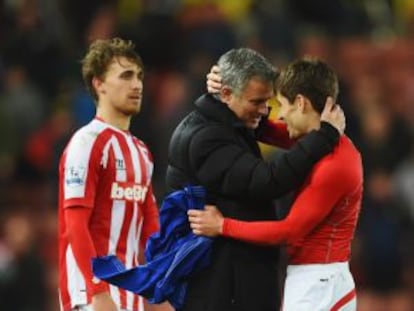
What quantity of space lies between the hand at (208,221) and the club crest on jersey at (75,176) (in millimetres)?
659

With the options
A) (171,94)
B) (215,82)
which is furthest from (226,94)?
(171,94)

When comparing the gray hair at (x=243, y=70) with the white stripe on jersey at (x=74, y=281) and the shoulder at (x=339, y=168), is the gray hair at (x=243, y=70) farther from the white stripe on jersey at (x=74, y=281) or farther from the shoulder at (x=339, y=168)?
the white stripe on jersey at (x=74, y=281)

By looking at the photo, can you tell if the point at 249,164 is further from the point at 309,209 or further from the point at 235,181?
the point at 309,209

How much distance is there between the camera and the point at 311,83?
6863 mm

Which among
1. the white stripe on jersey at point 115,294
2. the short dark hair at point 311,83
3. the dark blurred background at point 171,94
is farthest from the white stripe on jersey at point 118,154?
the dark blurred background at point 171,94

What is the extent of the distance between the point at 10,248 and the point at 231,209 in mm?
5025

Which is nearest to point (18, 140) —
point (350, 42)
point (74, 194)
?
point (350, 42)

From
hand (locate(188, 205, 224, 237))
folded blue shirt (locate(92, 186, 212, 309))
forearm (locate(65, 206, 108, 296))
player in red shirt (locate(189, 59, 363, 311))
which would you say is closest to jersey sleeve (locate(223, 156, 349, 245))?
player in red shirt (locate(189, 59, 363, 311))

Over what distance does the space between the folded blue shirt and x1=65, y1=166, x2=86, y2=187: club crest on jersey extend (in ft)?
1.34

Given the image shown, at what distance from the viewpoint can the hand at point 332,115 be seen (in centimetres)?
681

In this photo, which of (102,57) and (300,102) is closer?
(300,102)

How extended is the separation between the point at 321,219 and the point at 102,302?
1238 mm

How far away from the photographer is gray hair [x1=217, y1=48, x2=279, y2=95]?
696 cm

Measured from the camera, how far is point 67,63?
518 inches
